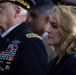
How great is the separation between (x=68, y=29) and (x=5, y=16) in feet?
2.93

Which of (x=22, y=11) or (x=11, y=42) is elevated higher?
(x=22, y=11)

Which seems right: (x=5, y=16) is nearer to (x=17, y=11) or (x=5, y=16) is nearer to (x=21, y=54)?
(x=17, y=11)

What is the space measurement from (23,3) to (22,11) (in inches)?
3.9

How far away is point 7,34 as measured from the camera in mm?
3584

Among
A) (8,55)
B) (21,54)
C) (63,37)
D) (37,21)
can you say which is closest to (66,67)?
(63,37)

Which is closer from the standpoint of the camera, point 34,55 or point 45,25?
point 34,55

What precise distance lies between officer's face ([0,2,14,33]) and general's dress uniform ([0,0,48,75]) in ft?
0.31

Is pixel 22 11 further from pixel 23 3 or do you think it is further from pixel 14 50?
pixel 14 50

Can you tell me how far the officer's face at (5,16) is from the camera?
3.59 m

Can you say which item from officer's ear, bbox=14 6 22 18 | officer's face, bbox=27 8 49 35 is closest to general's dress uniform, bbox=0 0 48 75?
officer's ear, bbox=14 6 22 18

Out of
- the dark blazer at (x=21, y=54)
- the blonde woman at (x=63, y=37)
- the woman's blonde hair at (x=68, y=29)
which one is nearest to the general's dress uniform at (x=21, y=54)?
the dark blazer at (x=21, y=54)

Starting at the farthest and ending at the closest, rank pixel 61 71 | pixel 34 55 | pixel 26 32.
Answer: pixel 26 32, pixel 34 55, pixel 61 71

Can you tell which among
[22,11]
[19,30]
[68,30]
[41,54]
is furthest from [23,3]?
[68,30]

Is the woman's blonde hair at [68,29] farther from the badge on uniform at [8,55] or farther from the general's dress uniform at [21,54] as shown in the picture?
the badge on uniform at [8,55]
